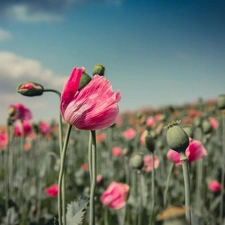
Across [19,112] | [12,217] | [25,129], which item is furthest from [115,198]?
[25,129]

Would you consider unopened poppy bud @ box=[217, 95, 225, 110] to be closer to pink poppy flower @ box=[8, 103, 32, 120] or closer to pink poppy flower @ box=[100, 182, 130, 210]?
pink poppy flower @ box=[100, 182, 130, 210]

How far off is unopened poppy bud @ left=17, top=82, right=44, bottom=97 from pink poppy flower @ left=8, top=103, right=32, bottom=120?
71 centimetres

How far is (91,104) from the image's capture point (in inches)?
21.8

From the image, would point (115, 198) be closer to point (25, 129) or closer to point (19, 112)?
point (19, 112)

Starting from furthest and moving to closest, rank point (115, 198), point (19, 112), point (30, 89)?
point (19, 112) → point (115, 198) → point (30, 89)

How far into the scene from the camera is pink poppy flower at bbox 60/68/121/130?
0.54 m

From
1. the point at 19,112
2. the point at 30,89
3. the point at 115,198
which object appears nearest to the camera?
the point at 30,89

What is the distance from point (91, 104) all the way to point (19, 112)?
0.89 meters

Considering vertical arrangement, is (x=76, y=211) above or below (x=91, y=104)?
below

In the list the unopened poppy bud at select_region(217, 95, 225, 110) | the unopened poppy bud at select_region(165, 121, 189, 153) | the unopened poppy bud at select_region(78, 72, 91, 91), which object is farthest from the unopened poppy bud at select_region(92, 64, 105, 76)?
the unopened poppy bud at select_region(217, 95, 225, 110)

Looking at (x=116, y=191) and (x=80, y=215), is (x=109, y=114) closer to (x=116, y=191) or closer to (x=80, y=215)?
(x=80, y=215)

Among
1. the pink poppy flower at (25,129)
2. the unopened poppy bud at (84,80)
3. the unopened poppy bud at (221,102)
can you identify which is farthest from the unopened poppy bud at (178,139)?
the pink poppy flower at (25,129)

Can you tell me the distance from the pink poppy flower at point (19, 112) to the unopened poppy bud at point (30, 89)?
2.34ft

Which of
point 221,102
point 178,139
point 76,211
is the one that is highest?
point 221,102
